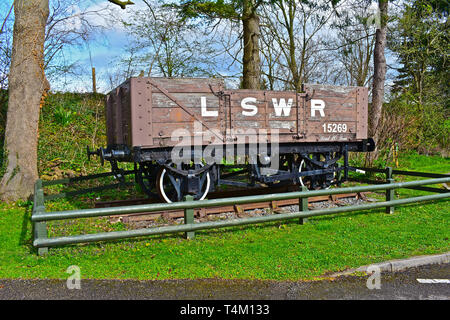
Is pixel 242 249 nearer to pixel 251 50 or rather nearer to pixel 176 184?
pixel 176 184

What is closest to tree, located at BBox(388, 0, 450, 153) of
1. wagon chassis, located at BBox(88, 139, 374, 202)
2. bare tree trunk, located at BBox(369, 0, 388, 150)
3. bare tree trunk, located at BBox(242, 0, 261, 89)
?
bare tree trunk, located at BBox(369, 0, 388, 150)

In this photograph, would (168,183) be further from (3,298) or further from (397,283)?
(397,283)

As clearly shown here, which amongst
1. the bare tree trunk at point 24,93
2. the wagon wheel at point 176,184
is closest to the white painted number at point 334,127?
the wagon wheel at point 176,184

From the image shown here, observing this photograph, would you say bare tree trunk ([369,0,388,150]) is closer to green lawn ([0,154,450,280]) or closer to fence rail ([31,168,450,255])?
fence rail ([31,168,450,255])

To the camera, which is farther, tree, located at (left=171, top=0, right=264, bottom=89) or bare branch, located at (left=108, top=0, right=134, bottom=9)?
tree, located at (left=171, top=0, right=264, bottom=89)

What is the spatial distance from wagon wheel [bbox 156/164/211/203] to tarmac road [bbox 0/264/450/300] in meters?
3.24

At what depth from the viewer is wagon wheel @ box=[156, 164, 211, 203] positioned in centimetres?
710

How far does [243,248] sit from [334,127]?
4669 mm

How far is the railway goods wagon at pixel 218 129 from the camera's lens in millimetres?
6527

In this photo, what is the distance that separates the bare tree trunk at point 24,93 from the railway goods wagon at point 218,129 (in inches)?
77.2

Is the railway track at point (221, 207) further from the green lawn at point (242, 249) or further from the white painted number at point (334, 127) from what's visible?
the white painted number at point (334, 127)

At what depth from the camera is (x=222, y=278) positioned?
4.06 metres
